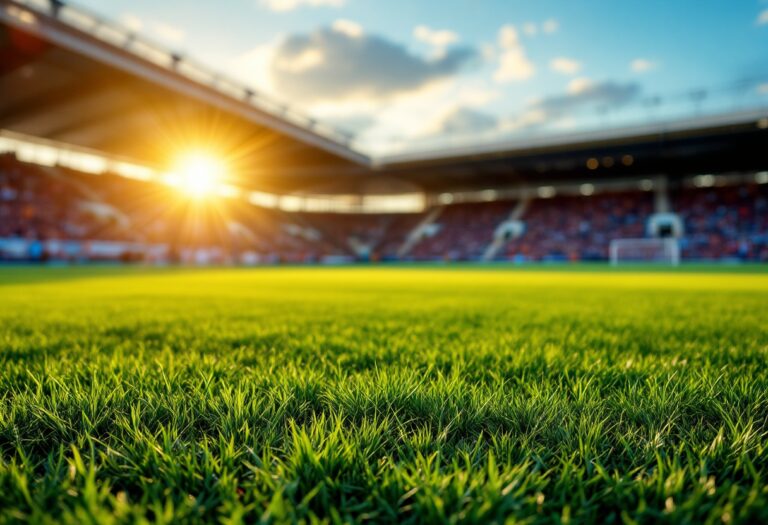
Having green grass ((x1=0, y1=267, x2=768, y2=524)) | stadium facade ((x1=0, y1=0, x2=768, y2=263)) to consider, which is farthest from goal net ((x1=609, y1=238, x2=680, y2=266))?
green grass ((x1=0, y1=267, x2=768, y2=524))

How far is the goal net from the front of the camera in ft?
101

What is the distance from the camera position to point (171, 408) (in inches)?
50.0

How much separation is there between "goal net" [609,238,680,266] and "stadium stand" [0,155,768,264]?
1.29 meters

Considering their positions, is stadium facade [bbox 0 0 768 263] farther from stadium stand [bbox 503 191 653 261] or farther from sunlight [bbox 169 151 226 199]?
sunlight [bbox 169 151 226 199]

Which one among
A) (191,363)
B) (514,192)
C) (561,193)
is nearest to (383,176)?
(514,192)

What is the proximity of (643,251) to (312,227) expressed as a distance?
108 ft

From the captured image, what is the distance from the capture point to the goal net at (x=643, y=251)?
1217 inches

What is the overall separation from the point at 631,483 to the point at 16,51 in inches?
971

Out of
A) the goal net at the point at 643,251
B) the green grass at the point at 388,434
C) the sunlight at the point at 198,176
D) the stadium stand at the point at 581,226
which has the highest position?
the sunlight at the point at 198,176

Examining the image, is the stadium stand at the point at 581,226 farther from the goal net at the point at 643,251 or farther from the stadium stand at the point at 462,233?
the stadium stand at the point at 462,233

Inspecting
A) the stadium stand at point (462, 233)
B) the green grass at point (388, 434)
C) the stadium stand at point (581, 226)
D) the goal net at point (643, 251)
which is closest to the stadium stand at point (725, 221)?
the goal net at point (643, 251)

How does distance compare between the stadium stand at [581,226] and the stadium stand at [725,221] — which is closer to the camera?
the stadium stand at [725,221]

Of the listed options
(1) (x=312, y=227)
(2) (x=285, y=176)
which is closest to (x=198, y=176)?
(2) (x=285, y=176)

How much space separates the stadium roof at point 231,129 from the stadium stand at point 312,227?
2.80 m
